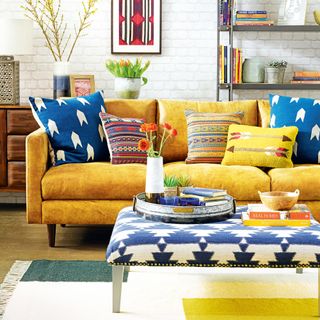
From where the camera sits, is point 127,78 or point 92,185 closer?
point 92,185

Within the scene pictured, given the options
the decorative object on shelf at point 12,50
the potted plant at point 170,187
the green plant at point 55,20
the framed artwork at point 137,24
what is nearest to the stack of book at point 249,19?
the framed artwork at point 137,24

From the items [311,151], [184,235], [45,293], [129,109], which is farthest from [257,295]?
[129,109]

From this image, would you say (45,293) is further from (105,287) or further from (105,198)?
(105,198)

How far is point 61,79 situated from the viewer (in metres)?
5.90

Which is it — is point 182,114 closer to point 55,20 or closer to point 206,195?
point 55,20

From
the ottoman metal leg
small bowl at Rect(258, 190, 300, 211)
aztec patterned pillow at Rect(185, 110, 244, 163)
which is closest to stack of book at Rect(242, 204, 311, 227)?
small bowl at Rect(258, 190, 300, 211)

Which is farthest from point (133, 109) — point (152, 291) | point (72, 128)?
point (152, 291)

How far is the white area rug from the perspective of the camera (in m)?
3.39

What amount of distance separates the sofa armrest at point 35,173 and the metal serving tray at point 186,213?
1229 mm

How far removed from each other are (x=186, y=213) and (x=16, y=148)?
109 inches

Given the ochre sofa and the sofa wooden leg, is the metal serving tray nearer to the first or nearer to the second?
the ochre sofa

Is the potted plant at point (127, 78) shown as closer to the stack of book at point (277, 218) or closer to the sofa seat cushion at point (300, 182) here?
the sofa seat cushion at point (300, 182)

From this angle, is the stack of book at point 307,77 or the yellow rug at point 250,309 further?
the stack of book at point 307,77

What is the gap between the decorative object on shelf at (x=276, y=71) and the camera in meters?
6.10
